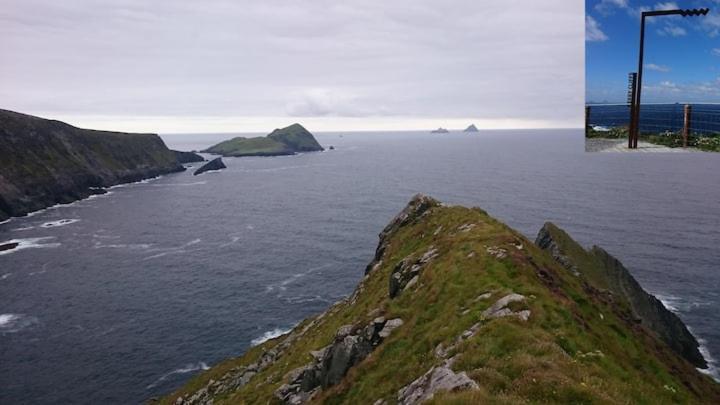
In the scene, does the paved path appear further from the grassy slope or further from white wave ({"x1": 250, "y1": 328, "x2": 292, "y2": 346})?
white wave ({"x1": 250, "y1": 328, "x2": 292, "y2": 346})

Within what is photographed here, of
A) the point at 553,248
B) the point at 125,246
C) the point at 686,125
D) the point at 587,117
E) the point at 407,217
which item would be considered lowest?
the point at 125,246

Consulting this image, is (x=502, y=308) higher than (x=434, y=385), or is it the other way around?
(x=502, y=308)

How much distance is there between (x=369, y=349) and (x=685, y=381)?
85.2ft

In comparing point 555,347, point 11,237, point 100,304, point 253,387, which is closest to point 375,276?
point 253,387

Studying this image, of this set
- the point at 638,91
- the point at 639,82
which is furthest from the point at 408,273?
the point at 639,82

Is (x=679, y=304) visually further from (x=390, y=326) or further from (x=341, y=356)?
(x=341, y=356)

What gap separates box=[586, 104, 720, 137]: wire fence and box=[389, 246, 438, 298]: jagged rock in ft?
105

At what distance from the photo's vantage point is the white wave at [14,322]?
9006 cm

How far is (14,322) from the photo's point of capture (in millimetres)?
92938

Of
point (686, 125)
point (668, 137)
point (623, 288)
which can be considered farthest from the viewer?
point (623, 288)

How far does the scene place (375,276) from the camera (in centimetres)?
6875

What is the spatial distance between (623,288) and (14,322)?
4264 inches

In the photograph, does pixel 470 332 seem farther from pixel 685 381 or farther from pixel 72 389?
pixel 72 389

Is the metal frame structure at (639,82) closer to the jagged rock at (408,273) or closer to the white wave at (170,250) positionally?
the jagged rock at (408,273)
